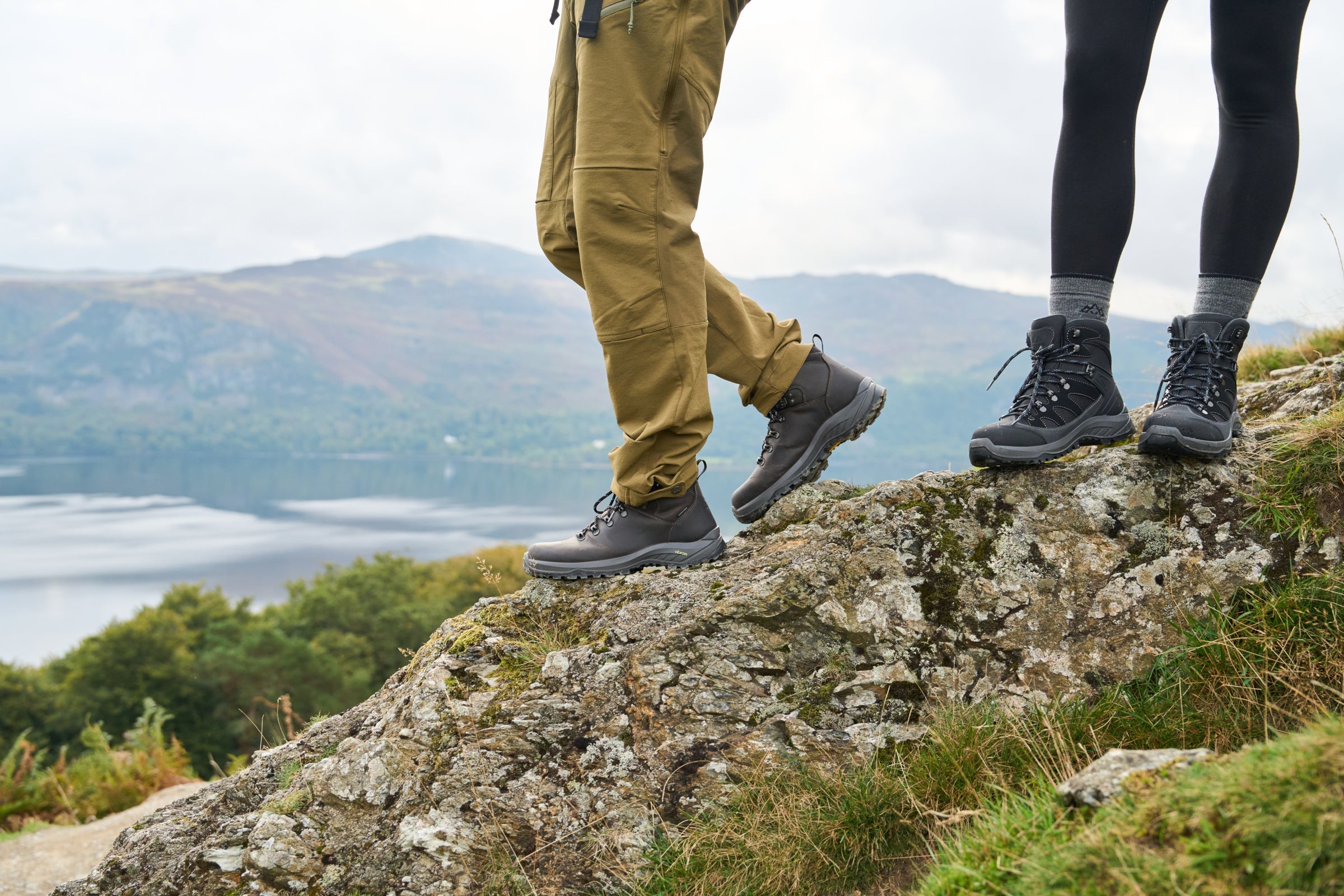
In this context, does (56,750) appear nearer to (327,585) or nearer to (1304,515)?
(327,585)

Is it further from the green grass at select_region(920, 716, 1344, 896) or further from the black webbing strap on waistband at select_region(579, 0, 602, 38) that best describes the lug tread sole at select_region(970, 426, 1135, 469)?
the black webbing strap on waistband at select_region(579, 0, 602, 38)

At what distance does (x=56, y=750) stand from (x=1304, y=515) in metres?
39.1

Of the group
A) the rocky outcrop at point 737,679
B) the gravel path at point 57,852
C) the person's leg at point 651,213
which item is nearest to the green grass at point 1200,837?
the rocky outcrop at point 737,679

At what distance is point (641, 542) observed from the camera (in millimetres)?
2875

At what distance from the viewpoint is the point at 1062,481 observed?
2.63m

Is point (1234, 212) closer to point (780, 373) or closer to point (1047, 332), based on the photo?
point (1047, 332)

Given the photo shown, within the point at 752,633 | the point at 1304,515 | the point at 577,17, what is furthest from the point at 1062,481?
the point at 577,17

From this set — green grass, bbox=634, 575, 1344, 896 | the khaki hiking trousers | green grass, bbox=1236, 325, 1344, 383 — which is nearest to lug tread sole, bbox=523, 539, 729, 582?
the khaki hiking trousers

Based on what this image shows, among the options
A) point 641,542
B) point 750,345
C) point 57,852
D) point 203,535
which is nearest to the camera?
point 641,542

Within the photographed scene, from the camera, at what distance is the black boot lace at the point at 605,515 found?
9.49 ft

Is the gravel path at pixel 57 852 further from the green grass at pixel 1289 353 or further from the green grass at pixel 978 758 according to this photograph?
the green grass at pixel 1289 353

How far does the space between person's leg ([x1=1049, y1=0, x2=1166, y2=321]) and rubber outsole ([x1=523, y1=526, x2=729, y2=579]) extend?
142cm

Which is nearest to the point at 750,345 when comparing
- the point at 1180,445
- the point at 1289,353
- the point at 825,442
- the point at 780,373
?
the point at 780,373

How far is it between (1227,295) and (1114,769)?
6.03ft
